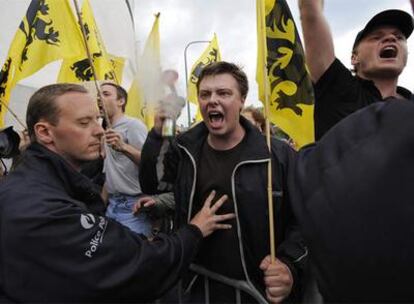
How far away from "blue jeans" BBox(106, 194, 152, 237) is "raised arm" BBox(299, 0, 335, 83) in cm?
201

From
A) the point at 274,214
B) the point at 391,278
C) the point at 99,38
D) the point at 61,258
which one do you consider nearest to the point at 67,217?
the point at 61,258

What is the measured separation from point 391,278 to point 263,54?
1.52 metres

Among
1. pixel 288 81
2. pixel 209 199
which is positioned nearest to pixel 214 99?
pixel 288 81

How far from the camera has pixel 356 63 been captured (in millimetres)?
2127

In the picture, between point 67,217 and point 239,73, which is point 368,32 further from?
point 67,217

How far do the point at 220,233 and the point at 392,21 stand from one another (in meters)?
1.37

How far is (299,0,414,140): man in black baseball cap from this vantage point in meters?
1.74

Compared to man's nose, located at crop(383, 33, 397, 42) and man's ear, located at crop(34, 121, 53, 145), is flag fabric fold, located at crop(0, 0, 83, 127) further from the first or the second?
man's nose, located at crop(383, 33, 397, 42)

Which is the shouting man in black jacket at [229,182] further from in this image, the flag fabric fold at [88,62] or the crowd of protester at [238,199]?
the flag fabric fold at [88,62]

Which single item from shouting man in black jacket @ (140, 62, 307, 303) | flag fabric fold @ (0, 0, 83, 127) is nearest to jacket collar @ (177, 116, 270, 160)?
shouting man in black jacket @ (140, 62, 307, 303)

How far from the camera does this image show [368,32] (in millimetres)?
2096

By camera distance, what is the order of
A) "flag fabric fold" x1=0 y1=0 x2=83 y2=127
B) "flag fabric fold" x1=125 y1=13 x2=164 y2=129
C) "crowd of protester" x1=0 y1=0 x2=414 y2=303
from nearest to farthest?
1. "crowd of protester" x1=0 y1=0 x2=414 y2=303
2. "flag fabric fold" x1=125 y1=13 x2=164 y2=129
3. "flag fabric fold" x1=0 y1=0 x2=83 y2=127

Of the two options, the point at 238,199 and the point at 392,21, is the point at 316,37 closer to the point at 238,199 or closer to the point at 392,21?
the point at 392,21

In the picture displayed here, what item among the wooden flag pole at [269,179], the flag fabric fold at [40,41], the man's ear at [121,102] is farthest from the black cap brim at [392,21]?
the flag fabric fold at [40,41]
